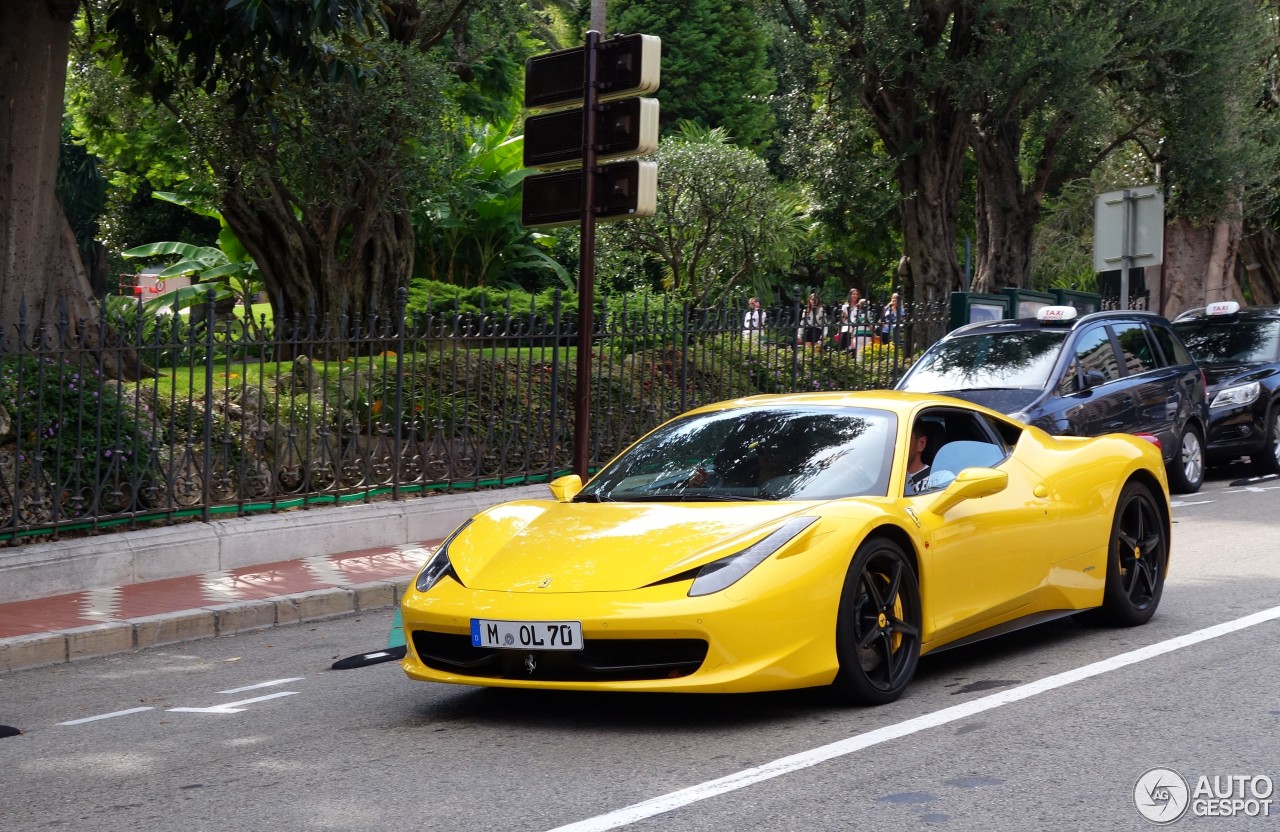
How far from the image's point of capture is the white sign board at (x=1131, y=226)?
1898cm

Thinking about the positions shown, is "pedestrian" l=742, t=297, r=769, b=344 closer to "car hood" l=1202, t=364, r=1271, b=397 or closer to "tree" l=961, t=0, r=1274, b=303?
"car hood" l=1202, t=364, r=1271, b=397

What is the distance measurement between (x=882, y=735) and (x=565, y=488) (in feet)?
7.11

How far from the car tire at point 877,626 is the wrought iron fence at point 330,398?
5.25 metres

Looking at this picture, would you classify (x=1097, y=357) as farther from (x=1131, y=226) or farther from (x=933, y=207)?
(x=933, y=207)

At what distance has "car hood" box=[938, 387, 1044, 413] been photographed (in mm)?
12930

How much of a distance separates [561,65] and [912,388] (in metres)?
4.40

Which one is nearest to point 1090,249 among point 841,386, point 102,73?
point 841,386

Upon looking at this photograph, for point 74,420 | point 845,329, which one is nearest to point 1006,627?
point 74,420

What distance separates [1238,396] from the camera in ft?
54.4

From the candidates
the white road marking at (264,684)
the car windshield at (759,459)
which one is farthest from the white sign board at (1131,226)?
the white road marking at (264,684)

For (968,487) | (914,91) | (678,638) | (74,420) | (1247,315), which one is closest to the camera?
(678,638)

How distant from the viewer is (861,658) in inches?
243

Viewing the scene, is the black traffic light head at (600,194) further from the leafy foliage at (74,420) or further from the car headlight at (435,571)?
the car headlight at (435,571)

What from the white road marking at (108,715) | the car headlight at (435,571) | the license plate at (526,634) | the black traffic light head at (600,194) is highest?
the black traffic light head at (600,194)
